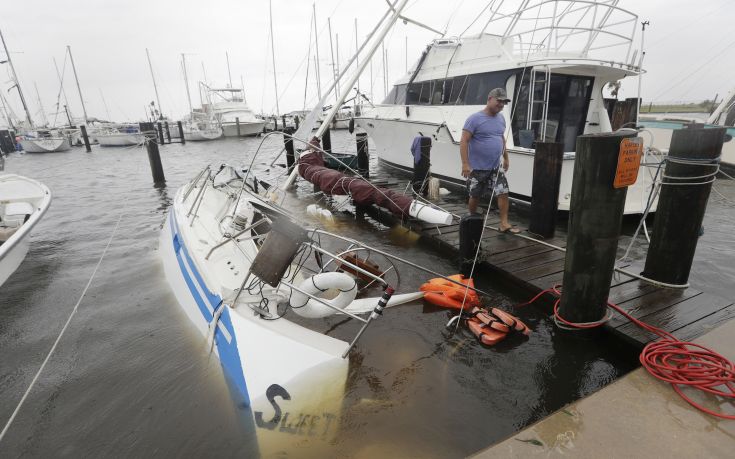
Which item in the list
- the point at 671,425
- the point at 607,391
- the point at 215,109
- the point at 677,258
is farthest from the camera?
the point at 215,109

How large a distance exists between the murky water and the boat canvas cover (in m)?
1.06

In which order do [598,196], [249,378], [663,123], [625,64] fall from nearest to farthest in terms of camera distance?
[249,378] → [598,196] → [625,64] → [663,123]

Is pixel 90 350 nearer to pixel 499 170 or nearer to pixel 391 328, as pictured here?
pixel 391 328

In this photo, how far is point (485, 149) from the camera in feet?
16.1

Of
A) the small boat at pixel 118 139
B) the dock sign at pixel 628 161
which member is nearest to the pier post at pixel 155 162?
the dock sign at pixel 628 161

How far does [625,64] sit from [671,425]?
6935 mm

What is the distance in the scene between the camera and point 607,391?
95.9 inches

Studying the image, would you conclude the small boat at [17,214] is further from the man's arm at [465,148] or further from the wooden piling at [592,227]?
the wooden piling at [592,227]

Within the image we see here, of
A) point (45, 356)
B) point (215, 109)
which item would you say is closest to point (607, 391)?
point (45, 356)

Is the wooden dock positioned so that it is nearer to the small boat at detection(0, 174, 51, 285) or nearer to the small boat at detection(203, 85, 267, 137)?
the small boat at detection(0, 174, 51, 285)

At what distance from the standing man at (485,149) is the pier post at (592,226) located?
6.42 ft

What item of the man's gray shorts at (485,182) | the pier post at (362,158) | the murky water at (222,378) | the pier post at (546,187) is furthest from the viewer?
the pier post at (362,158)

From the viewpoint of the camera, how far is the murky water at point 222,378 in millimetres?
2709

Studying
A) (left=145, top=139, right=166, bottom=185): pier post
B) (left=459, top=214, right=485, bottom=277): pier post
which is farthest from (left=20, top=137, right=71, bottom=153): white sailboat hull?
(left=459, top=214, right=485, bottom=277): pier post
